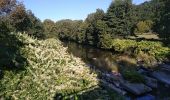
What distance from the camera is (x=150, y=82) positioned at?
898 inches

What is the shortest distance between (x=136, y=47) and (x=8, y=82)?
36.8m

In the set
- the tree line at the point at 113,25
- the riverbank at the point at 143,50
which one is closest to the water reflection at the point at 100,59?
the riverbank at the point at 143,50

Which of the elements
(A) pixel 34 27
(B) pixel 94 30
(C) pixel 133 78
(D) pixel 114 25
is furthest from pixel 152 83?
(B) pixel 94 30

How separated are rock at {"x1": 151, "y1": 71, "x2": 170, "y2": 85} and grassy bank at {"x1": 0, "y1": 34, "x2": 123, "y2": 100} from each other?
34.4ft

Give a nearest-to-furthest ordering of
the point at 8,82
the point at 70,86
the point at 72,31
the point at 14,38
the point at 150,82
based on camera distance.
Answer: the point at 8,82
the point at 70,86
the point at 14,38
the point at 150,82
the point at 72,31

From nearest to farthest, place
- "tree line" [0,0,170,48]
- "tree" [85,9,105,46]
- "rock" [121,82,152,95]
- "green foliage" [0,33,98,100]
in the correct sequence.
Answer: "green foliage" [0,33,98,100], "rock" [121,82,152,95], "tree line" [0,0,170,48], "tree" [85,9,105,46]

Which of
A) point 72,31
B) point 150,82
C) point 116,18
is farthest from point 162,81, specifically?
point 72,31

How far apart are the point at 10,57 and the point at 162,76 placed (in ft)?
51.5

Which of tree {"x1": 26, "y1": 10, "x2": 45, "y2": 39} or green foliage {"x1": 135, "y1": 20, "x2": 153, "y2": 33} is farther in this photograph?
green foliage {"x1": 135, "y1": 20, "x2": 153, "y2": 33}

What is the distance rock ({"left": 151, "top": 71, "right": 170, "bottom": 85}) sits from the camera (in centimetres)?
2416

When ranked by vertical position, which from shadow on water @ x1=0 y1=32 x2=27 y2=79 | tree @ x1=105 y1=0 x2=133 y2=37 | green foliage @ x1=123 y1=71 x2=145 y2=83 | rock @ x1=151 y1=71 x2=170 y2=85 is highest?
tree @ x1=105 y1=0 x2=133 y2=37

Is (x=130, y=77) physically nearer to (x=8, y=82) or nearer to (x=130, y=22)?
(x=8, y=82)

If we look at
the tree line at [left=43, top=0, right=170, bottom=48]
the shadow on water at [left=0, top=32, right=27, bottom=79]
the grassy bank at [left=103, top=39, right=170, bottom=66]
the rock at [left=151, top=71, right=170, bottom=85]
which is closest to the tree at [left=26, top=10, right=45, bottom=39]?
the tree line at [left=43, top=0, right=170, bottom=48]

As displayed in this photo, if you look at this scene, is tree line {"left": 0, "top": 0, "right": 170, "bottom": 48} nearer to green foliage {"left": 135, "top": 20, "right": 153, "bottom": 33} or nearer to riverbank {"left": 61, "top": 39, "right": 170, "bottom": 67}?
green foliage {"left": 135, "top": 20, "right": 153, "bottom": 33}
